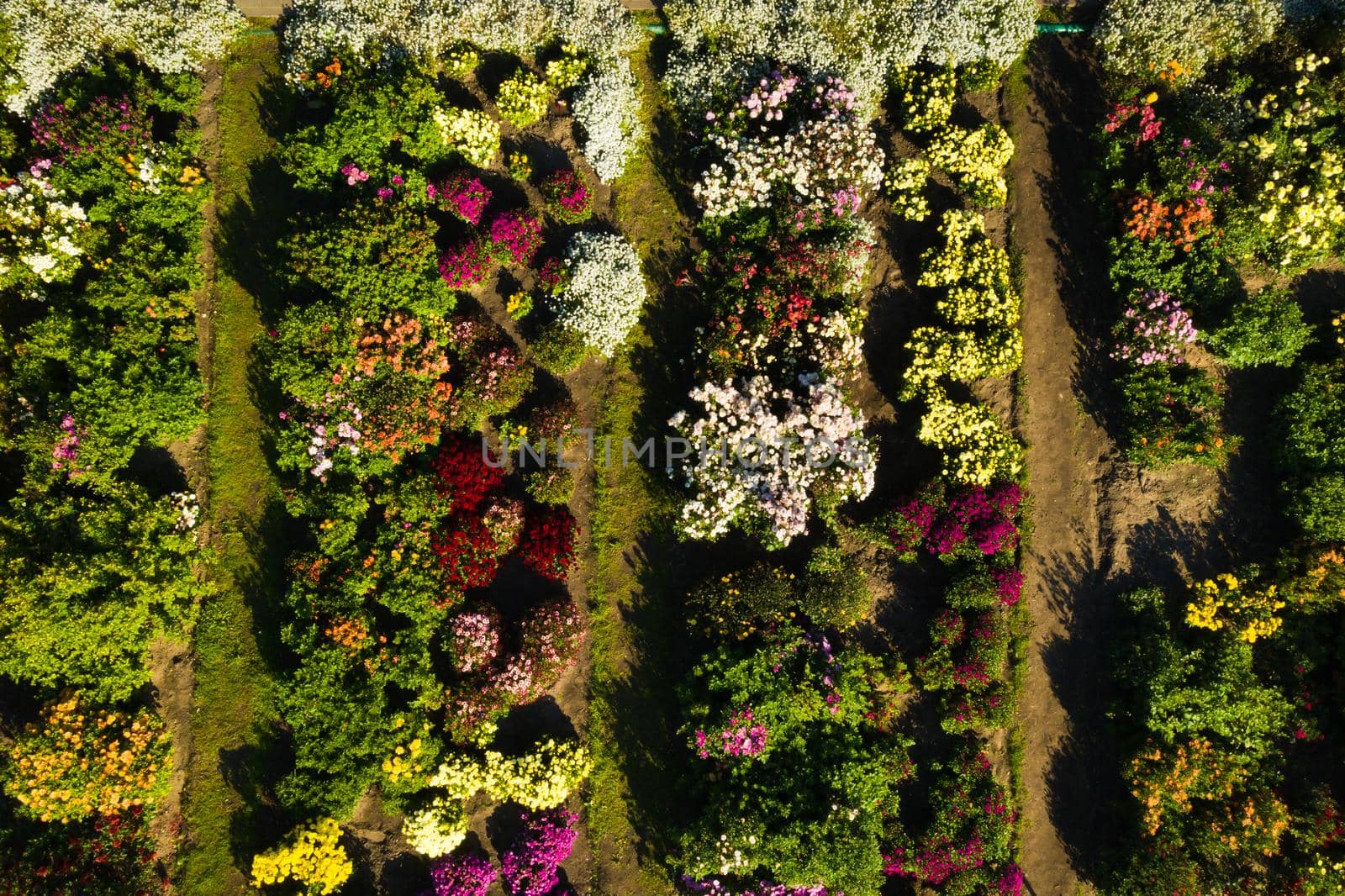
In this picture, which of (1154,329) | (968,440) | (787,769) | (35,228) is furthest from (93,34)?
(1154,329)

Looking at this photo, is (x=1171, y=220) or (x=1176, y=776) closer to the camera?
(x=1176, y=776)

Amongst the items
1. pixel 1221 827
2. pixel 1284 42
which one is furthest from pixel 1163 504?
pixel 1284 42

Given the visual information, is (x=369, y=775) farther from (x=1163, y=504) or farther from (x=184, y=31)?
(x=1163, y=504)

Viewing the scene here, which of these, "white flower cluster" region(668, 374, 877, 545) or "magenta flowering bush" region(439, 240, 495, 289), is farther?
"magenta flowering bush" region(439, 240, 495, 289)

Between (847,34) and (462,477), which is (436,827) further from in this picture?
(847,34)

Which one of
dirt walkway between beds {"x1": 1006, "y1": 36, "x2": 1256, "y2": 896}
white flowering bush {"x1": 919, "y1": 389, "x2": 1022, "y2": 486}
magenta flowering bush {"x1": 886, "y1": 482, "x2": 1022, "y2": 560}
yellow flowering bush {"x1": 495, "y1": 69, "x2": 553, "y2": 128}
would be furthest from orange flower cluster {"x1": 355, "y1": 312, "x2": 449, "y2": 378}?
dirt walkway between beds {"x1": 1006, "y1": 36, "x2": 1256, "y2": 896}

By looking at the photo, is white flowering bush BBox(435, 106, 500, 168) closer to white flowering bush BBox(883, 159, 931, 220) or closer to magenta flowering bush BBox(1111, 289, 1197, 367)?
white flowering bush BBox(883, 159, 931, 220)
